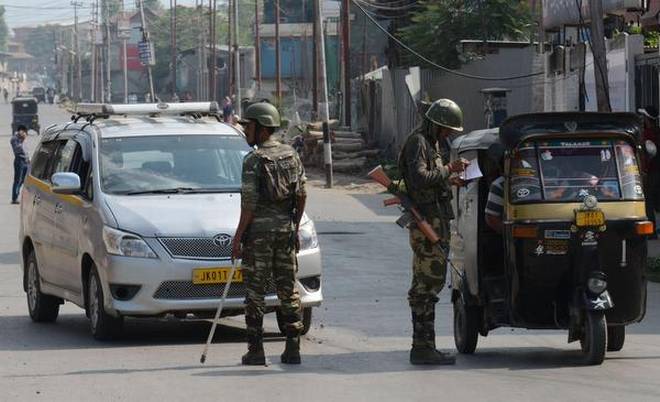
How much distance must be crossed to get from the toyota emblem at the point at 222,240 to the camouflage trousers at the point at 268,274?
1.32 meters

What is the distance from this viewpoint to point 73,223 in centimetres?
1277

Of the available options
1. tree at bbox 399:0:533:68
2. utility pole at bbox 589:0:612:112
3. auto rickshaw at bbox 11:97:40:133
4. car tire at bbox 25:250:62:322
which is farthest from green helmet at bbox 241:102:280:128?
auto rickshaw at bbox 11:97:40:133

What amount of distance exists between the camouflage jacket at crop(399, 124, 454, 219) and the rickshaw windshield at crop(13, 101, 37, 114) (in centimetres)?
6756

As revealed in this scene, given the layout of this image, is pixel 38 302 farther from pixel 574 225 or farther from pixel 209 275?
pixel 574 225

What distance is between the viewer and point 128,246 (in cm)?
1178

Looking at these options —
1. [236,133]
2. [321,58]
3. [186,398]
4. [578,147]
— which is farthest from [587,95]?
[186,398]

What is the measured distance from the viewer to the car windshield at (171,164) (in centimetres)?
1268

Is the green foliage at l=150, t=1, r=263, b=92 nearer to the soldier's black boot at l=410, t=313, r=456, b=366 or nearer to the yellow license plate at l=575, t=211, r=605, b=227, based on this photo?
the soldier's black boot at l=410, t=313, r=456, b=366

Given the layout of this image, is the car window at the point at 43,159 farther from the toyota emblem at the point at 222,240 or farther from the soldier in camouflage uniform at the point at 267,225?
the soldier in camouflage uniform at the point at 267,225

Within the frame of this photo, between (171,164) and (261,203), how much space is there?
2.74 metres

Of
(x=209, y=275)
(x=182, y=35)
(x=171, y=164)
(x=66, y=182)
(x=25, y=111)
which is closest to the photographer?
(x=209, y=275)

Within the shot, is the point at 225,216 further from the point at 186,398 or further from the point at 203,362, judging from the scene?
the point at 186,398

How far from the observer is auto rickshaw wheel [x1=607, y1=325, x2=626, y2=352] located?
10.8 meters

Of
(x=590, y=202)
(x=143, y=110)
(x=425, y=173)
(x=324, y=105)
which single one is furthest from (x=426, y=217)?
(x=324, y=105)
